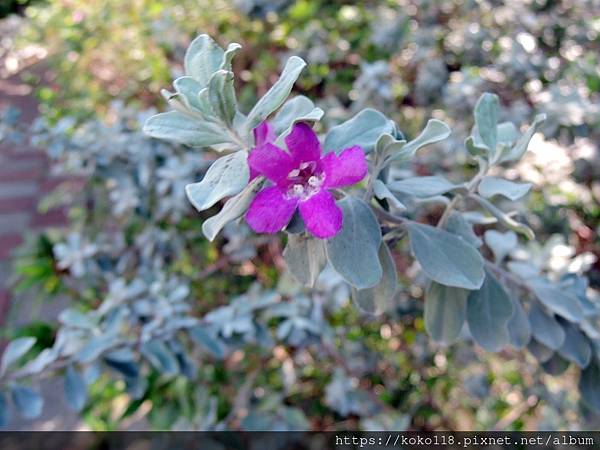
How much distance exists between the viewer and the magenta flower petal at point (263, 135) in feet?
1.82

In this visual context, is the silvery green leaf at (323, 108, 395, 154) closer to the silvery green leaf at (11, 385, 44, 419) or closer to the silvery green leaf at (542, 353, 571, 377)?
the silvery green leaf at (542, 353, 571, 377)

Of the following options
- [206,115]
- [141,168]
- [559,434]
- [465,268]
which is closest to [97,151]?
[141,168]

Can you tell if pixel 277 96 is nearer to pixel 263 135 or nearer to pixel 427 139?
pixel 263 135

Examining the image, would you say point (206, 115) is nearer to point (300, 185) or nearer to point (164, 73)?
point (300, 185)

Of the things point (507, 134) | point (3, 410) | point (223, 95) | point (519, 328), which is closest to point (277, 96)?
point (223, 95)

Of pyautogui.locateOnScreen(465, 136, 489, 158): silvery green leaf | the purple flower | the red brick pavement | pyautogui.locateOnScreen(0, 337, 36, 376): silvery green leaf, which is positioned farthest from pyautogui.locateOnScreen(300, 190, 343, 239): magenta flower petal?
the red brick pavement

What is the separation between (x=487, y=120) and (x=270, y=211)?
0.35 m

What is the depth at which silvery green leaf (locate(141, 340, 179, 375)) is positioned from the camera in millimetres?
1090

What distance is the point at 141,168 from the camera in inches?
58.4

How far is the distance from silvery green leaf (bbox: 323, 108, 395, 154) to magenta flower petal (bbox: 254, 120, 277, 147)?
2.5 inches

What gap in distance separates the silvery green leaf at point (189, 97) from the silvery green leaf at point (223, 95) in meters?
0.02

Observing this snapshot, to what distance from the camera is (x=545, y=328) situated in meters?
0.86

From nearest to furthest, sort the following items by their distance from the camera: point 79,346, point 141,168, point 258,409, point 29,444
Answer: point 79,346 < point 258,409 < point 141,168 < point 29,444

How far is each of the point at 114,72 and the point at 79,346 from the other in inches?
63.5
